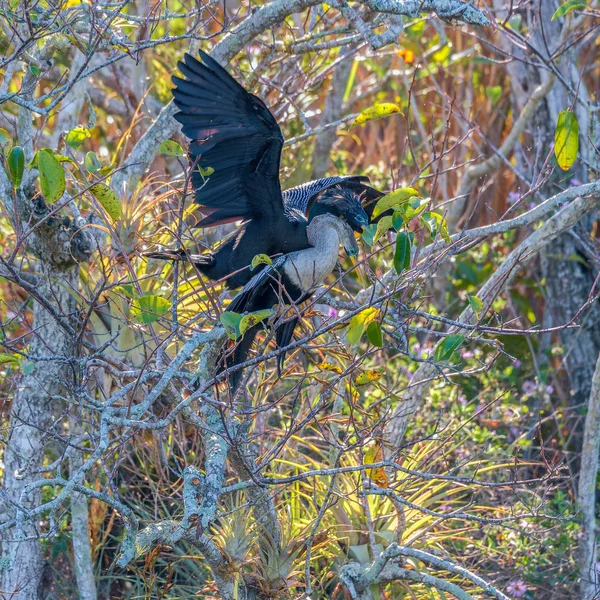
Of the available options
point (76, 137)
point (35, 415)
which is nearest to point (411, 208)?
point (76, 137)

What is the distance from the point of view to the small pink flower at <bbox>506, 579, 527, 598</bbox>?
12.4 ft

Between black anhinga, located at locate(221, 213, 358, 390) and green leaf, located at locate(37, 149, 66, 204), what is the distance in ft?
3.15

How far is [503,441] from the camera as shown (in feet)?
15.1

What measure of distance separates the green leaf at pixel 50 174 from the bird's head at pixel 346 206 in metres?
1.40

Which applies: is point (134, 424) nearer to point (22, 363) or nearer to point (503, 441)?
point (22, 363)

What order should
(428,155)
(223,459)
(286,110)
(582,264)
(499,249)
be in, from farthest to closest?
(428,155) → (499,249) → (582,264) → (286,110) → (223,459)

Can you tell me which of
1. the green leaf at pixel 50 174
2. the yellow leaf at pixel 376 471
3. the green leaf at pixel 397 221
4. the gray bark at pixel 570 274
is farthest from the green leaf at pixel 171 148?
the gray bark at pixel 570 274

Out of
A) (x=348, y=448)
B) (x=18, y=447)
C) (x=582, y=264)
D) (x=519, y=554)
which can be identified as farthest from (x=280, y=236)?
(x=582, y=264)

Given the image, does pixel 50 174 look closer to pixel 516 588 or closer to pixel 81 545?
pixel 81 545

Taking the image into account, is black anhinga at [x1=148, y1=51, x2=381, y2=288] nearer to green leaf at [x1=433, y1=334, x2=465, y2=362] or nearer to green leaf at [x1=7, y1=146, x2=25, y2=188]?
green leaf at [x1=7, y1=146, x2=25, y2=188]

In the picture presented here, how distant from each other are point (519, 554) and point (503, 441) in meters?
0.81

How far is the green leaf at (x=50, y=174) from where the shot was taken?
95.7 inches

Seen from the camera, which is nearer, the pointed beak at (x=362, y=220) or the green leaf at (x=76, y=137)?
the green leaf at (x=76, y=137)

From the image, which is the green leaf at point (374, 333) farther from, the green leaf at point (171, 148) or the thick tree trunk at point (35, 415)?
the thick tree trunk at point (35, 415)
